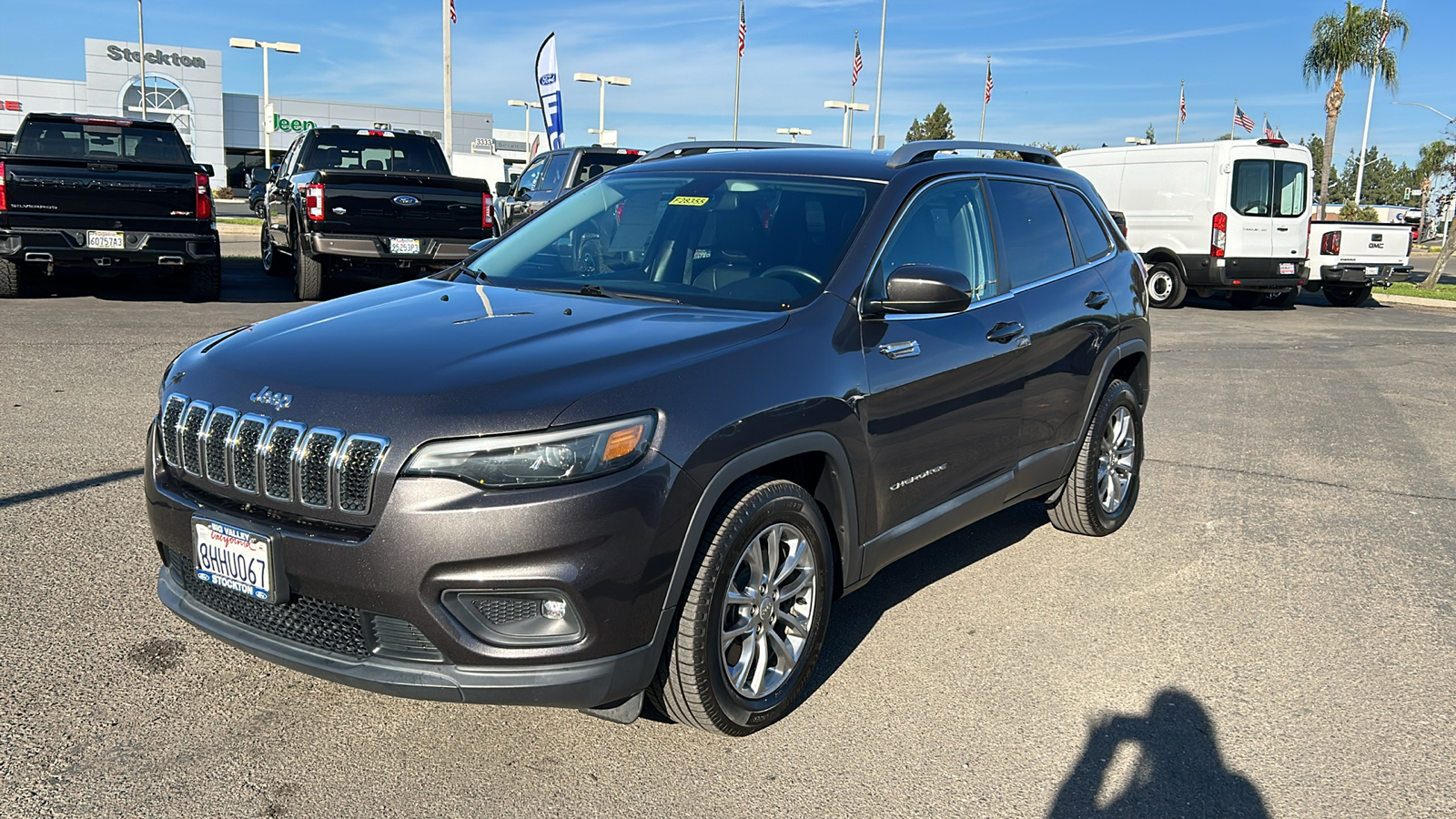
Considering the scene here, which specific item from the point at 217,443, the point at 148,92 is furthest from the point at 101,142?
the point at 148,92

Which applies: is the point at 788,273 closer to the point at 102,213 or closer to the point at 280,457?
the point at 280,457

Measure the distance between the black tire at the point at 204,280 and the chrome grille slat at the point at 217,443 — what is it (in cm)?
1025

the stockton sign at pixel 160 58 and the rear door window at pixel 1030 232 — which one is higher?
the stockton sign at pixel 160 58

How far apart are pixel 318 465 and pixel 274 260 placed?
13978 millimetres

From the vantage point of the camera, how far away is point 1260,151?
17594 millimetres

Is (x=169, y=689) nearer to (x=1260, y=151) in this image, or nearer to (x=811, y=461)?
(x=811, y=461)

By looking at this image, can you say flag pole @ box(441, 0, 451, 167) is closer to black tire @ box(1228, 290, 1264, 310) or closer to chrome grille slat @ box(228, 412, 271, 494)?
black tire @ box(1228, 290, 1264, 310)

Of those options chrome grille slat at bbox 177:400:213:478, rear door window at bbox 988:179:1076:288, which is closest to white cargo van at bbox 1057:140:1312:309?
rear door window at bbox 988:179:1076:288

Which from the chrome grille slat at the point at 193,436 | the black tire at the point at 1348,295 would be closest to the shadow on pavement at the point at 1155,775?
the chrome grille slat at the point at 193,436

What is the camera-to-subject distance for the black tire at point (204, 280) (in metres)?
12.7

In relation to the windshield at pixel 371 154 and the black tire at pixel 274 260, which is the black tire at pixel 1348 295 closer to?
the windshield at pixel 371 154

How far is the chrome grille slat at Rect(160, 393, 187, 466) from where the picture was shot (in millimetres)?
3346

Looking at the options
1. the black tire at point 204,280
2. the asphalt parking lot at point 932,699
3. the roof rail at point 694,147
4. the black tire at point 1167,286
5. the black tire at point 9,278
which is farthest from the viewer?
the black tire at point 1167,286

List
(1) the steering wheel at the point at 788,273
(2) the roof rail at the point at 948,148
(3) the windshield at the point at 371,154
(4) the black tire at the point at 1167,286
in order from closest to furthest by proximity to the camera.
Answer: (1) the steering wheel at the point at 788,273 < (2) the roof rail at the point at 948,148 < (3) the windshield at the point at 371,154 < (4) the black tire at the point at 1167,286
